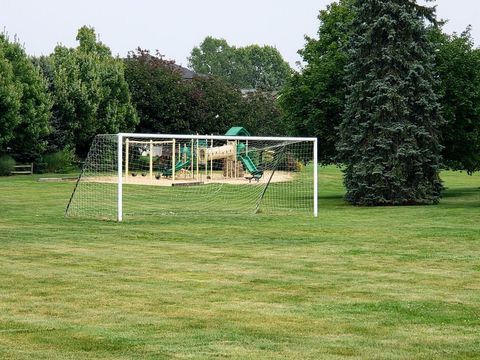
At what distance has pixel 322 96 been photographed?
3975 centimetres

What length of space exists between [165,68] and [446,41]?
1465 inches

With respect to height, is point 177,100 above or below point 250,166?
above

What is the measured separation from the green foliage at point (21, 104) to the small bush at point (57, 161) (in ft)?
2.82

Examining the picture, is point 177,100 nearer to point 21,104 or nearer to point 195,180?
point 21,104

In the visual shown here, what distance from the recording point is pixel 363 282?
15031mm

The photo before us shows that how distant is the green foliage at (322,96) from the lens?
3947 cm

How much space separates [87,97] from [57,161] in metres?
4.38

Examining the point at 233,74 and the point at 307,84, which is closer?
the point at 307,84

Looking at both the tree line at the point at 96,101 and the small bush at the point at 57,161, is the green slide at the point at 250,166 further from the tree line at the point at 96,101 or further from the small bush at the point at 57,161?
the small bush at the point at 57,161

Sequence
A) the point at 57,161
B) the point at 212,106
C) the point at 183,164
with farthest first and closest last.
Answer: the point at 212,106
the point at 57,161
the point at 183,164

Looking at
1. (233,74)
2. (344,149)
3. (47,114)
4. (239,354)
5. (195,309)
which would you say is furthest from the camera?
(233,74)

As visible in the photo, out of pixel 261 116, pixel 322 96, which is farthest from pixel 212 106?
pixel 322 96

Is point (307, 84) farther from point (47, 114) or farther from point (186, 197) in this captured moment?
point (47, 114)

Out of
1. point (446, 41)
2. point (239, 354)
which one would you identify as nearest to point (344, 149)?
point (446, 41)
